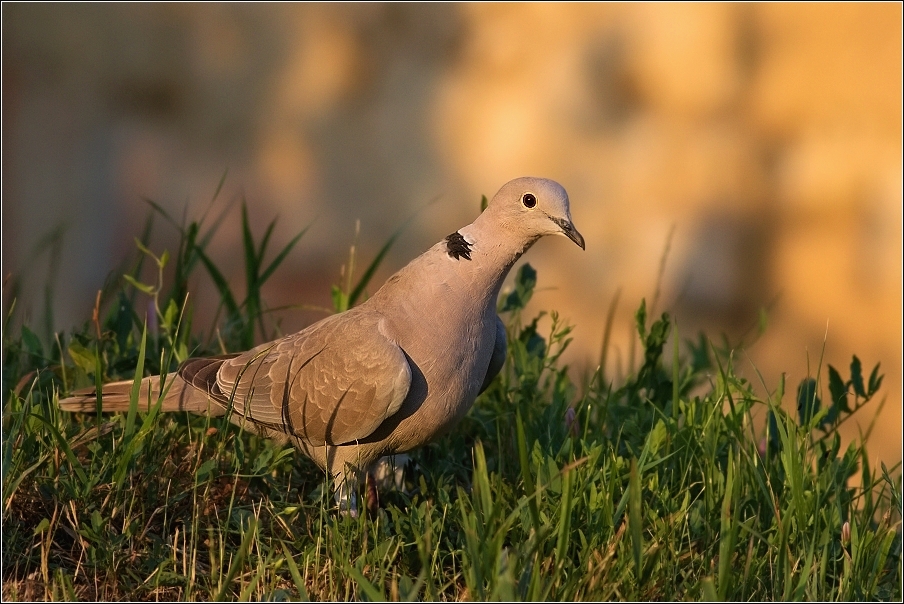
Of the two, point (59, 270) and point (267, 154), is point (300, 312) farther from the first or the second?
point (59, 270)

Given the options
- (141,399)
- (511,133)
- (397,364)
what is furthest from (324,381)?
(511,133)

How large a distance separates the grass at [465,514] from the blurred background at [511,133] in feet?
8.18

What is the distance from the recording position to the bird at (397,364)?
137 inches

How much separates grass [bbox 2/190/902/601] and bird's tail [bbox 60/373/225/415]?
72 mm

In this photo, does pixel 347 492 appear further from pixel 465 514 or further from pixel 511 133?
pixel 511 133

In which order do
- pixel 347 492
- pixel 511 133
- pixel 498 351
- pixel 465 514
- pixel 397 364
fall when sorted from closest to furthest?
1. pixel 465 514
2. pixel 397 364
3. pixel 347 492
4. pixel 498 351
5. pixel 511 133

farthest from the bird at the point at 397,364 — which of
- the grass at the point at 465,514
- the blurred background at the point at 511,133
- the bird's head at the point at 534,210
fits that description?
the blurred background at the point at 511,133

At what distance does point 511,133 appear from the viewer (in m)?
6.52

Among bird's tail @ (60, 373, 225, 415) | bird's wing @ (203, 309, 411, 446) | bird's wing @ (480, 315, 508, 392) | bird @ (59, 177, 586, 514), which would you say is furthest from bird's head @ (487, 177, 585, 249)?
bird's tail @ (60, 373, 225, 415)

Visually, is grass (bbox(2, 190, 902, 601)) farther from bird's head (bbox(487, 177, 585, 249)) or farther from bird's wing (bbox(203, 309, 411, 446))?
bird's head (bbox(487, 177, 585, 249))

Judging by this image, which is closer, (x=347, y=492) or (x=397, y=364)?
(x=397, y=364)

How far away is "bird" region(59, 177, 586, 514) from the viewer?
348 cm

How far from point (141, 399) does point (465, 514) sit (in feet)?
5.01

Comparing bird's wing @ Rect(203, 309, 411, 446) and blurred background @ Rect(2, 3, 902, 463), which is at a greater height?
blurred background @ Rect(2, 3, 902, 463)
